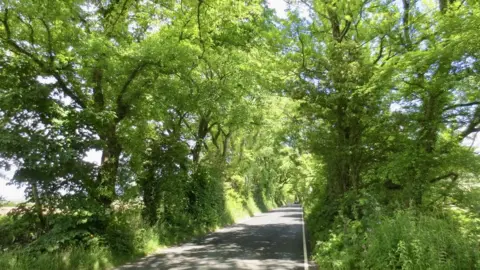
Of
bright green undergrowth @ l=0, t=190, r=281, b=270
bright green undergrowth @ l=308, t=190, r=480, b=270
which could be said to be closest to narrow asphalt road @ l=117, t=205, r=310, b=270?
bright green undergrowth @ l=0, t=190, r=281, b=270

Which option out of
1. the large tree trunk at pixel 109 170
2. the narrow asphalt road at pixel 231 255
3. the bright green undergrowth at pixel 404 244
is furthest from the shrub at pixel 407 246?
the large tree trunk at pixel 109 170

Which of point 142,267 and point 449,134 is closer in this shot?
point 142,267

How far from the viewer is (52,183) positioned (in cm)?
966

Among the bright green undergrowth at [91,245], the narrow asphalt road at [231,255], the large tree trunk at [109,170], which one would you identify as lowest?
the narrow asphalt road at [231,255]

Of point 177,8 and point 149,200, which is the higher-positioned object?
point 177,8

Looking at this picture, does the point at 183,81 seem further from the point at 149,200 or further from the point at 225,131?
the point at 225,131

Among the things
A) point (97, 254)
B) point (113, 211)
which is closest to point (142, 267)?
point (97, 254)

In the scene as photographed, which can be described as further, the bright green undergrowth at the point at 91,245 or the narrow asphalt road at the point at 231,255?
the narrow asphalt road at the point at 231,255

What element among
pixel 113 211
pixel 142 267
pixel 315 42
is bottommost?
pixel 142 267

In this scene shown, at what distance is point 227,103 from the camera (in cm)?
1652

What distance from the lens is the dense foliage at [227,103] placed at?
329 inches

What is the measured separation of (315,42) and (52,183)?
435 inches

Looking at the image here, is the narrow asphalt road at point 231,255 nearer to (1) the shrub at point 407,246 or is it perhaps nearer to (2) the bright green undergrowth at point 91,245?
(2) the bright green undergrowth at point 91,245

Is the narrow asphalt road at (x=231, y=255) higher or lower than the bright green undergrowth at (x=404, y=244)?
lower
